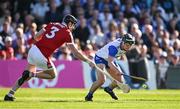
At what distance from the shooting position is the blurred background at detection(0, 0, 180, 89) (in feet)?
92.4

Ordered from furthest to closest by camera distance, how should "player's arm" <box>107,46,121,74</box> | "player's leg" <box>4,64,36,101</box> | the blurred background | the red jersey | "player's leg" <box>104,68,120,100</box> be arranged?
the blurred background → "player's leg" <box>104,68,120,100</box> → "player's arm" <box>107,46,121,74</box> → the red jersey → "player's leg" <box>4,64,36,101</box>

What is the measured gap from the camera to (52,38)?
743 inches

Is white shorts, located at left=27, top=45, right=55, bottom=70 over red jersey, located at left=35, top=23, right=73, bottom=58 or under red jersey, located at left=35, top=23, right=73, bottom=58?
under

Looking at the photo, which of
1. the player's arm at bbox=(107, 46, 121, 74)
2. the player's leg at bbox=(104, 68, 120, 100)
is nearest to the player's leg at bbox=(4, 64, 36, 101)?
the player's arm at bbox=(107, 46, 121, 74)

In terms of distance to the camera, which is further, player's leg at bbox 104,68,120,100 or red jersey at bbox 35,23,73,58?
player's leg at bbox 104,68,120,100

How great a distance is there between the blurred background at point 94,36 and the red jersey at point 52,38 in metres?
8.65

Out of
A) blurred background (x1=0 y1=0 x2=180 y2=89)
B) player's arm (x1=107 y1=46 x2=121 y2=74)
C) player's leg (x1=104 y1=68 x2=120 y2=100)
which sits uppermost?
blurred background (x1=0 y1=0 x2=180 y2=89)

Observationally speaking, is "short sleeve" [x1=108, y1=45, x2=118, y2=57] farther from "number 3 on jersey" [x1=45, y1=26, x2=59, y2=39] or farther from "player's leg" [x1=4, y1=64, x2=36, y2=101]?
"player's leg" [x1=4, y1=64, x2=36, y2=101]

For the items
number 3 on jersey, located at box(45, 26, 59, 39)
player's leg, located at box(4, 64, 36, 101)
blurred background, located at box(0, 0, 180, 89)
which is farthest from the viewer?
blurred background, located at box(0, 0, 180, 89)

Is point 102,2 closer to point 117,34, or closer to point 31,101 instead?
point 117,34

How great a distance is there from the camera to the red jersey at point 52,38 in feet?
61.6

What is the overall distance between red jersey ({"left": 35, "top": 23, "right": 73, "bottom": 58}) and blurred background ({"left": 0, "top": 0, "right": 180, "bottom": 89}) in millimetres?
8646

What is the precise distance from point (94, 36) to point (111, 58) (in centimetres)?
1084

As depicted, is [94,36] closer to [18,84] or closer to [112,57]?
[112,57]
